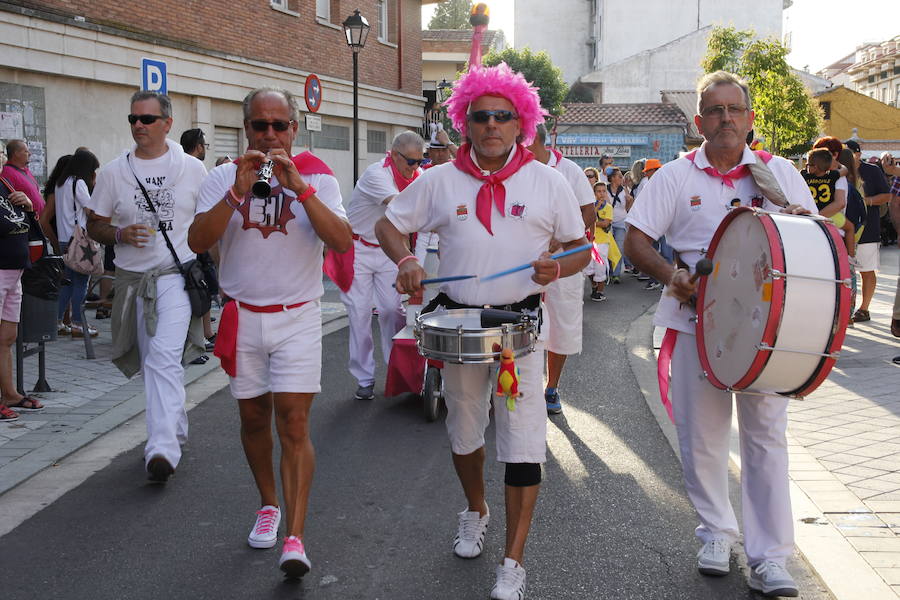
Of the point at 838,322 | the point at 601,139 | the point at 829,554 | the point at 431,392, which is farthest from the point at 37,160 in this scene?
the point at 601,139

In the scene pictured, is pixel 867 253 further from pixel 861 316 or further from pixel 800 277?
pixel 800 277

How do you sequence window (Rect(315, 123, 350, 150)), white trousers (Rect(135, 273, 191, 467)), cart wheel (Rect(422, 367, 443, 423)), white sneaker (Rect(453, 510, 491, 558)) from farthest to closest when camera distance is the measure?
window (Rect(315, 123, 350, 150)) → cart wheel (Rect(422, 367, 443, 423)) → white trousers (Rect(135, 273, 191, 467)) → white sneaker (Rect(453, 510, 491, 558))

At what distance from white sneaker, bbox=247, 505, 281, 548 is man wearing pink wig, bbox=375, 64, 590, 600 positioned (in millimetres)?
1064

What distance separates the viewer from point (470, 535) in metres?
4.52

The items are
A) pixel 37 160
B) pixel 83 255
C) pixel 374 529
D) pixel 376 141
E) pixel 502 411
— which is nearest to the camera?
pixel 502 411

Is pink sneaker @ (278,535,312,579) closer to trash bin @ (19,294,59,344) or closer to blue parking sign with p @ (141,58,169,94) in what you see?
trash bin @ (19,294,59,344)

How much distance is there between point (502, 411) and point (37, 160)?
12.7 metres

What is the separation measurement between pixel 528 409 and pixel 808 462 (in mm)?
2522

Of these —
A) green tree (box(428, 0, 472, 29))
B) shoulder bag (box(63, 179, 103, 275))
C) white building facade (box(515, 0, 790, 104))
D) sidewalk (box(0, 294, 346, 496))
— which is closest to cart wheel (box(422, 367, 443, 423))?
sidewalk (box(0, 294, 346, 496))

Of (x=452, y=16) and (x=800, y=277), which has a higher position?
(x=452, y=16)

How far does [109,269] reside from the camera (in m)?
12.3

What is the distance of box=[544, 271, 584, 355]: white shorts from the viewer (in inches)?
275

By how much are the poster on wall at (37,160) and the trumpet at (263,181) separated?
477 inches

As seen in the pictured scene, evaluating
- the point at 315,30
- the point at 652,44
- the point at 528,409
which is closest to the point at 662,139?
the point at 652,44
